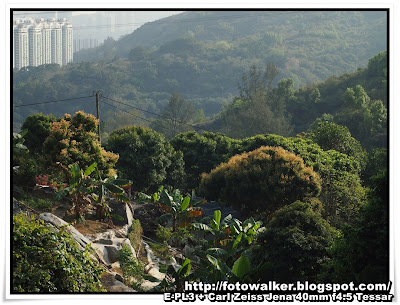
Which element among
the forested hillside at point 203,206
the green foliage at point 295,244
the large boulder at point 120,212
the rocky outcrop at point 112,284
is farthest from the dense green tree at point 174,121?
the green foliage at point 295,244

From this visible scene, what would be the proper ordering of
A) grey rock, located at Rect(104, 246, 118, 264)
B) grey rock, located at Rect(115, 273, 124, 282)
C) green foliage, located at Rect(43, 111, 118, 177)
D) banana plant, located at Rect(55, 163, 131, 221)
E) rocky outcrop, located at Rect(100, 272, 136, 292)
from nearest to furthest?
1. rocky outcrop, located at Rect(100, 272, 136, 292)
2. grey rock, located at Rect(115, 273, 124, 282)
3. grey rock, located at Rect(104, 246, 118, 264)
4. banana plant, located at Rect(55, 163, 131, 221)
5. green foliage, located at Rect(43, 111, 118, 177)

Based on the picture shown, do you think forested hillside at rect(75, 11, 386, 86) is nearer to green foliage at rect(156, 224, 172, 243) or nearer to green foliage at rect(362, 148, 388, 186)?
green foliage at rect(362, 148, 388, 186)

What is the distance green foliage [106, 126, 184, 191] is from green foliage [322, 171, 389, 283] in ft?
45.8

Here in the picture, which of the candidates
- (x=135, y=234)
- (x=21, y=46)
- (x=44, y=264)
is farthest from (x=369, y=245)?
(x=21, y=46)

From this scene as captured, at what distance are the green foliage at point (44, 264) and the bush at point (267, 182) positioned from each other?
1025 centimetres

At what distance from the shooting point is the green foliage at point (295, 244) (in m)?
11.4

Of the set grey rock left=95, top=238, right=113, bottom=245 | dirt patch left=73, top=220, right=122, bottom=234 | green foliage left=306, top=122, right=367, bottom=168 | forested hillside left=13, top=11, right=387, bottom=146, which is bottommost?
grey rock left=95, top=238, right=113, bottom=245

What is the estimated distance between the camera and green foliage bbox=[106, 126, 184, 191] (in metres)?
23.5

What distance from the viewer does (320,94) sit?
59.4 m

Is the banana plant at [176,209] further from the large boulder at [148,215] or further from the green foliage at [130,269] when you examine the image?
the green foliage at [130,269]

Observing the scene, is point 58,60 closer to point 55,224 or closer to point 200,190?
point 200,190

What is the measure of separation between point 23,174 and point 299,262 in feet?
28.3

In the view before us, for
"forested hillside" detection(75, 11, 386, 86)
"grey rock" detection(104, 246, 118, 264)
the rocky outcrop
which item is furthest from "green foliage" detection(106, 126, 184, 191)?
"forested hillside" detection(75, 11, 386, 86)
